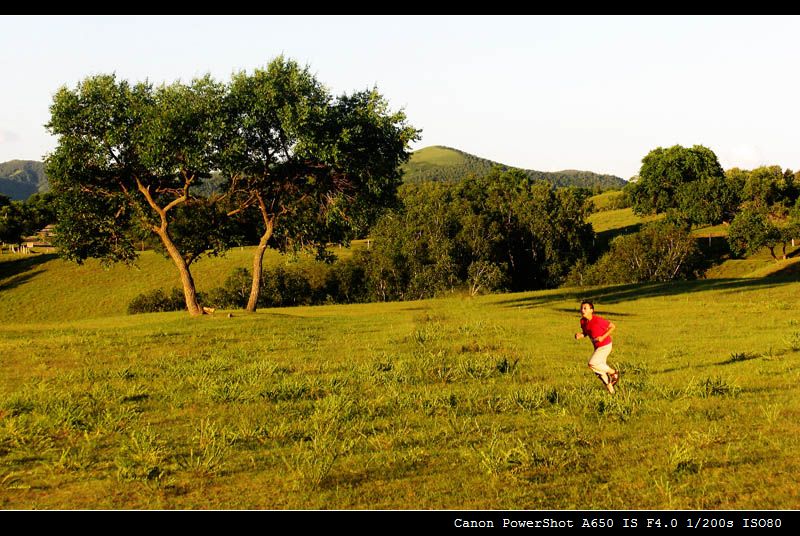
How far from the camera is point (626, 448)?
36.8 feet

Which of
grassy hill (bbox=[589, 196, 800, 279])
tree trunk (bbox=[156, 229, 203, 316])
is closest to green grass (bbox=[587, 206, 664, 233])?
grassy hill (bbox=[589, 196, 800, 279])

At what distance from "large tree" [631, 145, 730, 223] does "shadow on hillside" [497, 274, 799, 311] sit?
201ft

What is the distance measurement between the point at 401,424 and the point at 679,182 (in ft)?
385

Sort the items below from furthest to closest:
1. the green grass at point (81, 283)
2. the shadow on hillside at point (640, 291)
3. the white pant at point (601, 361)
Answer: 1. the green grass at point (81, 283)
2. the shadow on hillside at point (640, 291)
3. the white pant at point (601, 361)

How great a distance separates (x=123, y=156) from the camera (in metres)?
36.4

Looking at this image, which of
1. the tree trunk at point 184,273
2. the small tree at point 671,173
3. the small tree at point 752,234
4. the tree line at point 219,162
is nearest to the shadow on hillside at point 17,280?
the tree line at point 219,162

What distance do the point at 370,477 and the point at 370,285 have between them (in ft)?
290

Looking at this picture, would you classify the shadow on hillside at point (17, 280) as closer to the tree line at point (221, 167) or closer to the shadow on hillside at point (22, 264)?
the shadow on hillside at point (22, 264)

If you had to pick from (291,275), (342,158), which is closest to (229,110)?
(342,158)

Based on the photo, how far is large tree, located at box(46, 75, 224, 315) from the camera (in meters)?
34.1

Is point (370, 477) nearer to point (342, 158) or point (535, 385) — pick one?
point (535, 385)

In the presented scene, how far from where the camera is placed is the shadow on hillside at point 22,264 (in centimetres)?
11031

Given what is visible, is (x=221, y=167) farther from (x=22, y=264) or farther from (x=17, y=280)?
(x=22, y=264)

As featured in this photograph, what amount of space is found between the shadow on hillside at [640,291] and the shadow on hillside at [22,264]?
94495mm
